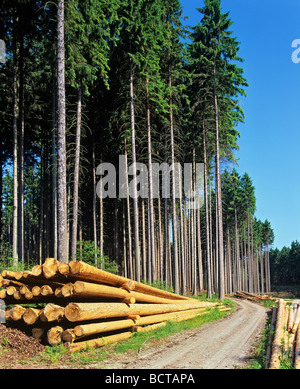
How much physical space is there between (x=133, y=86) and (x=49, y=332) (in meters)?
17.8

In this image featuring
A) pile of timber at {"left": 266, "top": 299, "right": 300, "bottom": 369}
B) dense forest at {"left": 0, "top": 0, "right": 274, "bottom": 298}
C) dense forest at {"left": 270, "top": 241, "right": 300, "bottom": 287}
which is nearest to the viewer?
pile of timber at {"left": 266, "top": 299, "right": 300, "bottom": 369}

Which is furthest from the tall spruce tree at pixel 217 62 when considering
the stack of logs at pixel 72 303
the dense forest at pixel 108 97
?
the stack of logs at pixel 72 303

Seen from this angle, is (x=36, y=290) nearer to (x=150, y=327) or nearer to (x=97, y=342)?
(x=97, y=342)

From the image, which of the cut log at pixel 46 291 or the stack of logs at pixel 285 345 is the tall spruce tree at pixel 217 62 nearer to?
the stack of logs at pixel 285 345

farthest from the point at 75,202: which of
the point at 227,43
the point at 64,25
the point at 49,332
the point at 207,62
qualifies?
the point at 227,43

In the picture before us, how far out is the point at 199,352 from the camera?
873 cm

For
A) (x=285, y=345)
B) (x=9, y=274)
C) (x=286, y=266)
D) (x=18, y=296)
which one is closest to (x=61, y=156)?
(x=9, y=274)

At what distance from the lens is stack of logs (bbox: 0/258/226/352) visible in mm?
8281

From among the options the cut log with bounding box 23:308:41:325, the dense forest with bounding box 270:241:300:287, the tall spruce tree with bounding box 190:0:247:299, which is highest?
the tall spruce tree with bounding box 190:0:247:299

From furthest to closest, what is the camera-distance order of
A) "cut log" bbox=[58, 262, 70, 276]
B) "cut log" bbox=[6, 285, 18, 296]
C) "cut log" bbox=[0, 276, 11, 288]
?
1. "cut log" bbox=[0, 276, 11, 288]
2. "cut log" bbox=[6, 285, 18, 296]
3. "cut log" bbox=[58, 262, 70, 276]

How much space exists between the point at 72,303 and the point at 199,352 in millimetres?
3485

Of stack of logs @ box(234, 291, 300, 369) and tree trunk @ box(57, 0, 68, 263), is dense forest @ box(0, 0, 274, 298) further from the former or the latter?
stack of logs @ box(234, 291, 300, 369)

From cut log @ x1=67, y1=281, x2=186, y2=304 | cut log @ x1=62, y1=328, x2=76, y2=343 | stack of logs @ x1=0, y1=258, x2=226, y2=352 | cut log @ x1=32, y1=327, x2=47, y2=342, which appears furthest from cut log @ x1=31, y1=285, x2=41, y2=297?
cut log @ x1=62, y1=328, x2=76, y2=343
